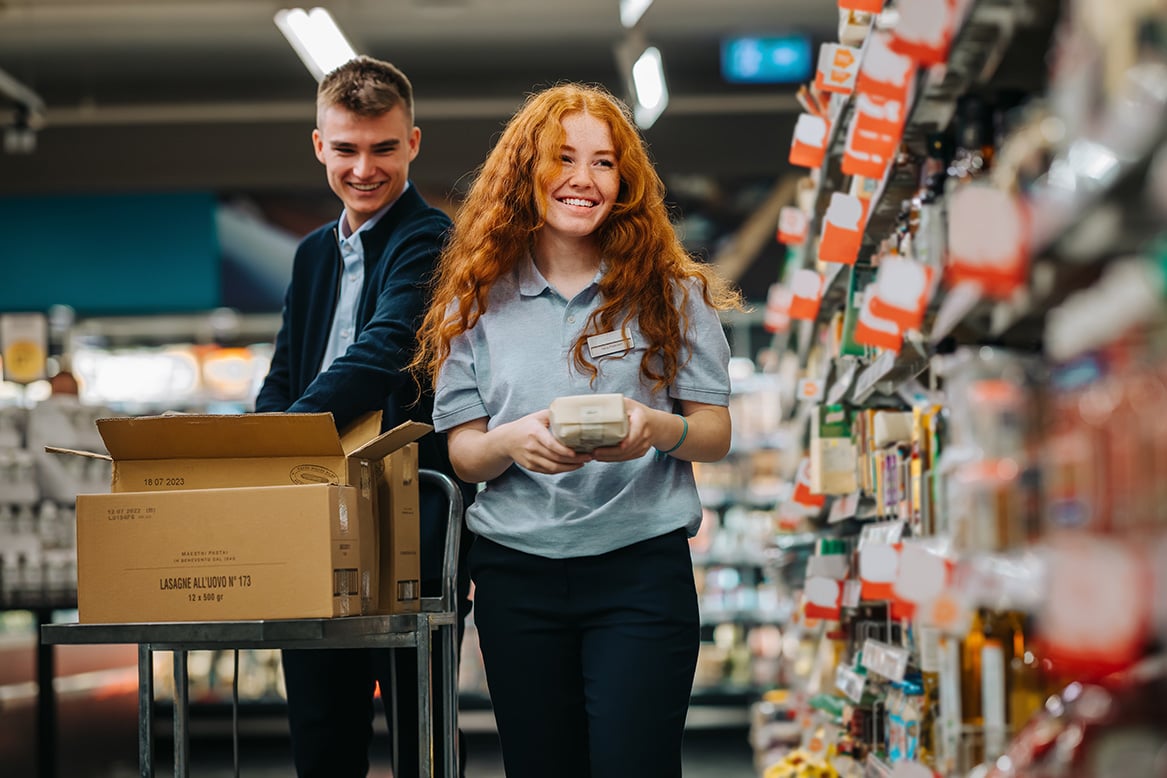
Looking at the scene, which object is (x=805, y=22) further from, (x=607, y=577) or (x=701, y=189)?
(x=607, y=577)

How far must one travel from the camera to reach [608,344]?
2318 mm

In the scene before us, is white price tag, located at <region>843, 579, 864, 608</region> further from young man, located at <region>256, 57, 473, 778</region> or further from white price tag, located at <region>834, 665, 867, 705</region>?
young man, located at <region>256, 57, 473, 778</region>

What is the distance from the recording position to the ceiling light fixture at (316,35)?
656 cm

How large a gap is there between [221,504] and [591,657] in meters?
0.68

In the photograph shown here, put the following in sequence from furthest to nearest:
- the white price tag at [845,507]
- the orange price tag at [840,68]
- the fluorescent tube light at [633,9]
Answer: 1. the fluorescent tube light at [633,9]
2. the white price tag at [845,507]
3. the orange price tag at [840,68]

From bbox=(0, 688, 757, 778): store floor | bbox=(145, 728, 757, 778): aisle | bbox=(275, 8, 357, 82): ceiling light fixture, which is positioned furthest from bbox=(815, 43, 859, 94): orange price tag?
bbox=(145, 728, 757, 778): aisle

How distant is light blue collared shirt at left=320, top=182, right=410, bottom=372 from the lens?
115 inches

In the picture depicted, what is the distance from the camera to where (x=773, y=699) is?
18.6 ft

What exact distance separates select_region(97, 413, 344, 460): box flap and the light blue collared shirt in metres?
0.59

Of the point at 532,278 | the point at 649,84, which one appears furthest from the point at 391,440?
the point at 649,84

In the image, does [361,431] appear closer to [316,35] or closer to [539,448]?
[539,448]

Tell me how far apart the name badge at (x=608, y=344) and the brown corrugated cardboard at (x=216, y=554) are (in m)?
0.49

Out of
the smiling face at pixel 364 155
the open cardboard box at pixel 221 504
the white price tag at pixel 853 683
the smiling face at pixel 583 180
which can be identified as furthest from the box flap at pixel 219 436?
the white price tag at pixel 853 683

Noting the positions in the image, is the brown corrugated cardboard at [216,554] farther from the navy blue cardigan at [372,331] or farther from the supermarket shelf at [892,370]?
the supermarket shelf at [892,370]
